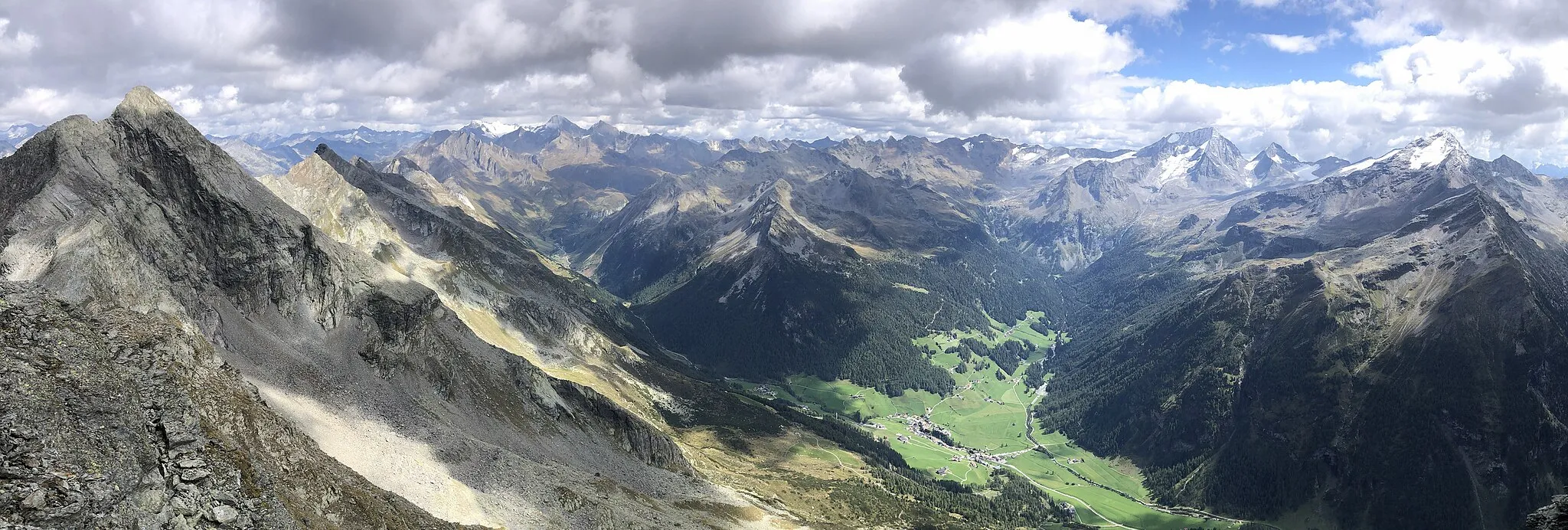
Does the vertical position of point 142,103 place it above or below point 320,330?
above

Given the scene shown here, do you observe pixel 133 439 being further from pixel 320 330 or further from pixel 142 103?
pixel 142 103

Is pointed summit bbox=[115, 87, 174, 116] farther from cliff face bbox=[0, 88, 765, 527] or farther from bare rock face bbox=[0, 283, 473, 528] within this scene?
bare rock face bbox=[0, 283, 473, 528]

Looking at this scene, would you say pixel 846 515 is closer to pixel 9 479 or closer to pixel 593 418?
pixel 593 418

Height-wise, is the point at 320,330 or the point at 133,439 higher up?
the point at 320,330

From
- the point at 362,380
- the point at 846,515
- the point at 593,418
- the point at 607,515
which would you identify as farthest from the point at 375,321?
the point at 846,515

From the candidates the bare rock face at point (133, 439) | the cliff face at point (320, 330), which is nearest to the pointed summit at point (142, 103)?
the cliff face at point (320, 330)

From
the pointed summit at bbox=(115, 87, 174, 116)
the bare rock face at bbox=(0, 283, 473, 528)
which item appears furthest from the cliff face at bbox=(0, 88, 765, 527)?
the bare rock face at bbox=(0, 283, 473, 528)

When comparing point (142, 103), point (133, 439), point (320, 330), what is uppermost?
point (142, 103)

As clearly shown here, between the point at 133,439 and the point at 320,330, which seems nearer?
the point at 133,439

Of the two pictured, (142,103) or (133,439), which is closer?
(133,439)

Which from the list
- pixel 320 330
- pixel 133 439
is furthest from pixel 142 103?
pixel 133 439
